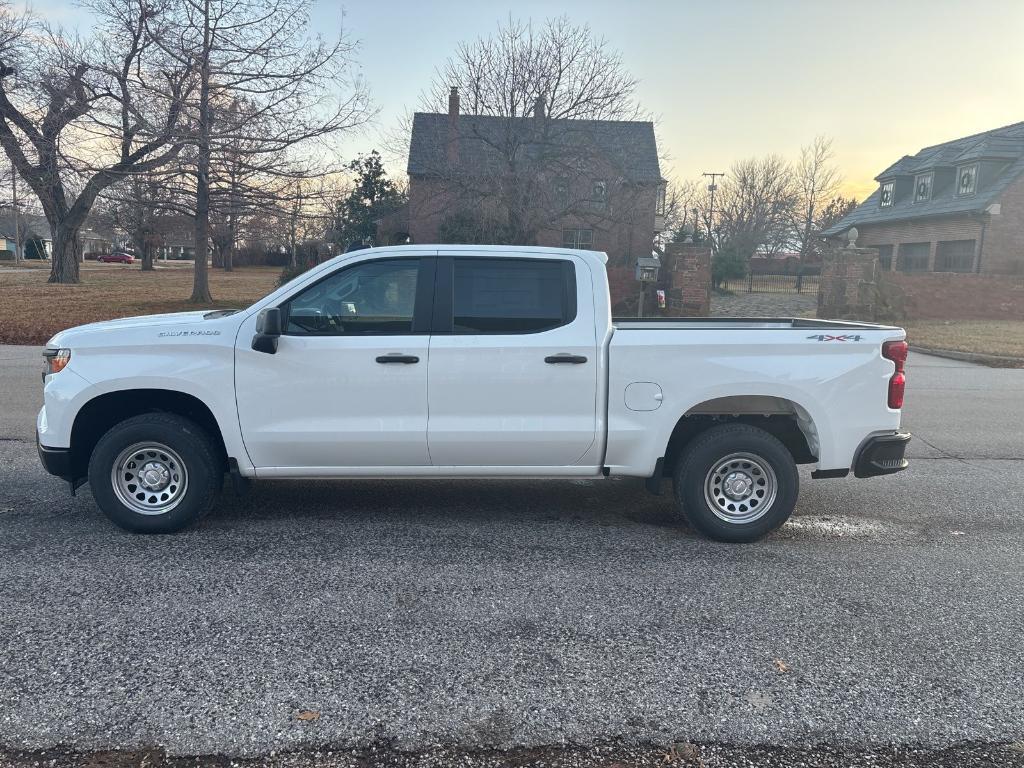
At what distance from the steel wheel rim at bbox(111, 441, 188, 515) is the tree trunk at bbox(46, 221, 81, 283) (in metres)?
36.1

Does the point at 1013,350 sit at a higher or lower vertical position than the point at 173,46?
lower

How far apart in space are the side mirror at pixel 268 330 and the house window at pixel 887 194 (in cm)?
4087

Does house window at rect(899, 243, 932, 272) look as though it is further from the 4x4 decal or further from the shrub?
the 4x4 decal

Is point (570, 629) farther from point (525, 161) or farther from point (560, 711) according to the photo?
point (525, 161)

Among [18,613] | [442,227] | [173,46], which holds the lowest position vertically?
[18,613]

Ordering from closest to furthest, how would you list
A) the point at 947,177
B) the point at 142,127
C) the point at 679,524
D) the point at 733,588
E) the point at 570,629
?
1. the point at 570,629
2. the point at 733,588
3. the point at 679,524
4. the point at 142,127
5. the point at 947,177

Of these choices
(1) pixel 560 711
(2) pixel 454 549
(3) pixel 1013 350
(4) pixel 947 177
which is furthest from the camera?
(4) pixel 947 177

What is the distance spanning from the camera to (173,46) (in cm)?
2134

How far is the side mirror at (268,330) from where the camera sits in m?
4.98

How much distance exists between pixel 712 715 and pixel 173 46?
75.7 ft

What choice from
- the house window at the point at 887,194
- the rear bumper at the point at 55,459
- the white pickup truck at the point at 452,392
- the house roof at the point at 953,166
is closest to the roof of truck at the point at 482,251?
the white pickup truck at the point at 452,392

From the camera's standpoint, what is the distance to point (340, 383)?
511cm

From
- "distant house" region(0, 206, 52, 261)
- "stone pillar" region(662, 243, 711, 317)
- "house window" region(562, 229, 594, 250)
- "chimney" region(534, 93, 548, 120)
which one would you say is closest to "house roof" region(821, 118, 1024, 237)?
"house window" region(562, 229, 594, 250)

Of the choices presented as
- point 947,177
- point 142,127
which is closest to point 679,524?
point 142,127
